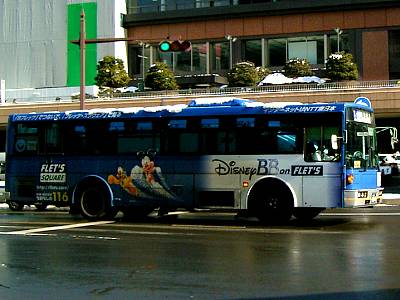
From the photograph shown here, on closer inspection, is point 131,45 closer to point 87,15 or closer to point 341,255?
point 87,15

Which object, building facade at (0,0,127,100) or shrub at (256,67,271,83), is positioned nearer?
shrub at (256,67,271,83)

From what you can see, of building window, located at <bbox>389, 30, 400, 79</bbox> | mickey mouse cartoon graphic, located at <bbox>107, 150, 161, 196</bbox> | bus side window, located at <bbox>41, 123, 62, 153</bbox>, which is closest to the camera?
→ mickey mouse cartoon graphic, located at <bbox>107, 150, 161, 196</bbox>

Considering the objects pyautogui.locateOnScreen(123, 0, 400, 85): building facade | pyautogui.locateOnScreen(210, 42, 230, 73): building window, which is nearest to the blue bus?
pyautogui.locateOnScreen(123, 0, 400, 85): building facade

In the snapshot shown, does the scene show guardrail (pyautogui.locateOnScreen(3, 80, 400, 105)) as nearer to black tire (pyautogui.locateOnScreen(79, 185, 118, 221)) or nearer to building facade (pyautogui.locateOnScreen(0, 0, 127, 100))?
building facade (pyautogui.locateOnScreen(0, 0, 127, 100))

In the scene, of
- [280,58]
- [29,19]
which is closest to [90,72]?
[29,19]

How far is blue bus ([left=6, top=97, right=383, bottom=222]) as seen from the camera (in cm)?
1548

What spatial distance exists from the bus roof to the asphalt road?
9.69 ft

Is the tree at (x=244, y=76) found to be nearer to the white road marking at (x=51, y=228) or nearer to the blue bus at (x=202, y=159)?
the blue bus at (x=202, y=159)

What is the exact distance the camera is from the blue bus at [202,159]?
50.8 ft

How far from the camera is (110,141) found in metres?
17.9

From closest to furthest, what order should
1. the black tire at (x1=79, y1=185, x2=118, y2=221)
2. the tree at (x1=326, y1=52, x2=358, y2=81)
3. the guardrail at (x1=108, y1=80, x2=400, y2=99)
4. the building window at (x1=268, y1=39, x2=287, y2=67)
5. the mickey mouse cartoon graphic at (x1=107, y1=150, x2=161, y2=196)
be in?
1. the mickey mouse cartoon graphic at (x1=107, y1=150, x2=161, y2=196)
2. the black tire at (x1=79, y1=185, x2=118, y2=221)
3. the guardrail at (x1=108, y1=80, x2=400, y2=99)
4. the tree at (x1=326, y1=52, x2=358, y2=81)
5. the building window at (x1=268, y1=39, x2=287, y2=67)

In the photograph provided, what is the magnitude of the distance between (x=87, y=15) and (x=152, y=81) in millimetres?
14716

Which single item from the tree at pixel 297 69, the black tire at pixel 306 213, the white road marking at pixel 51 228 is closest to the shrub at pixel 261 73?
the tree at pixel 297 69

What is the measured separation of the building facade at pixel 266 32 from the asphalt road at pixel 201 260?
41067mm
